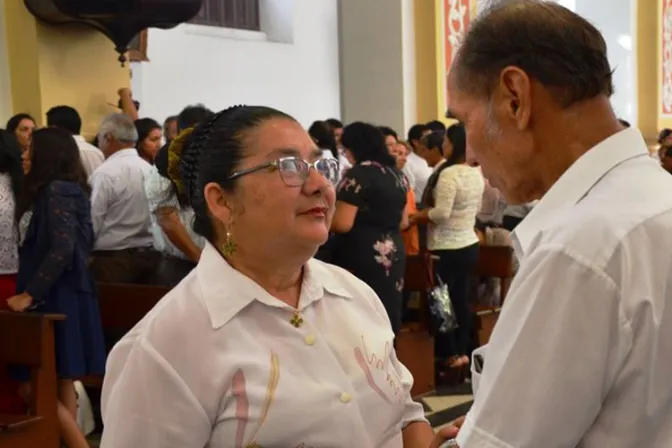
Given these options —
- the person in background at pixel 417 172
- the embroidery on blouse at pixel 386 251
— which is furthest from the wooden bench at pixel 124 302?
the person in background at pixel 417 172

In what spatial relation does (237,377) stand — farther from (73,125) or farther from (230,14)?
(230,14)

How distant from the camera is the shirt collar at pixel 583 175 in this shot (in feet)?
4.15

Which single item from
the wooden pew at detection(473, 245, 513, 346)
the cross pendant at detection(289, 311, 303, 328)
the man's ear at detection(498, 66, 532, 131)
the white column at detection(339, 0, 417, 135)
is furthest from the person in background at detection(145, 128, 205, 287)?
the white column at detection(339, 0, 417, 135)

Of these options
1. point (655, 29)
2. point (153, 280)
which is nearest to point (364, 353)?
point (153, 280)

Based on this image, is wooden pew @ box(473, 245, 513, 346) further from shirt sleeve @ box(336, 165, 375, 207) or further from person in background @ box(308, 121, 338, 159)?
shirt sleeve @ box(336, 165, 375, 207)

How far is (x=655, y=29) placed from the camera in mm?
13211

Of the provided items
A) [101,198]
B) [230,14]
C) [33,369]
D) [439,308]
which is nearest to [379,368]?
[33,369]

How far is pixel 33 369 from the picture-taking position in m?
4.12

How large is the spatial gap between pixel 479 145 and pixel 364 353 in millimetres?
751

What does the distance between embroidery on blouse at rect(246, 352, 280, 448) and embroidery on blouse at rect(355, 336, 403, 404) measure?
205 mm

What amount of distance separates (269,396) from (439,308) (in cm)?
395

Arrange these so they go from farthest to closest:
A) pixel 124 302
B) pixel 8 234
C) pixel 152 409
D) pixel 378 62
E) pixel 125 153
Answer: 1. pixel 378 62
2. pixel 125 153
3. pixel 124 302
4. pixel 8 234
5. pixel 152 409

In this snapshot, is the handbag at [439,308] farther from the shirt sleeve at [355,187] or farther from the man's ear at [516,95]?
the man's ear at [516,95]

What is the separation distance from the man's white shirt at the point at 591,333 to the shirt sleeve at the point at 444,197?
4586 millimetres
